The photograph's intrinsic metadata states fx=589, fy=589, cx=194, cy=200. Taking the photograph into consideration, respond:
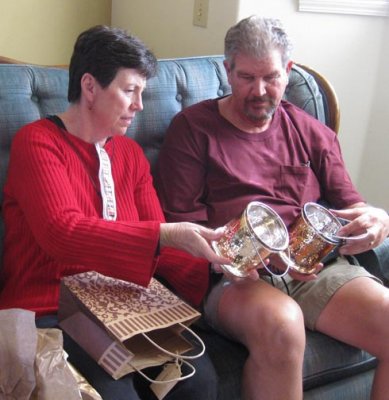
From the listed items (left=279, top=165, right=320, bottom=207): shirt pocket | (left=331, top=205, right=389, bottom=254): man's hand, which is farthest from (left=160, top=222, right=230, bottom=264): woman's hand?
(left=279, top=165, right=320, bottom=207): shirt pocket

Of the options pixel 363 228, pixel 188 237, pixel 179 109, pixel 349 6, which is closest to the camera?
pixel 188 237

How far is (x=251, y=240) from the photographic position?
114 cm

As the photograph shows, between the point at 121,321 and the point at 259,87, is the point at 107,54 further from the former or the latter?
the point at 121,321

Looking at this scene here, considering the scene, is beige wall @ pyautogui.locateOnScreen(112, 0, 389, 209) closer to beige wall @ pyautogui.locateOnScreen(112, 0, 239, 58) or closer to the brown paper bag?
beige wall @ pyautogui.locateOnScreen(112, 0, 239, 58)

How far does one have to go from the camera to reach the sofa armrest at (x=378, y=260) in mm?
1631

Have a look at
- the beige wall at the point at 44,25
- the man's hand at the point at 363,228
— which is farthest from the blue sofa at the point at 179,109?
the beige wall at the point at 44,25

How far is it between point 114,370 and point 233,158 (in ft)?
2.31

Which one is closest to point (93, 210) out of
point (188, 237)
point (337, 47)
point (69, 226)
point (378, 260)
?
point (69, 226)

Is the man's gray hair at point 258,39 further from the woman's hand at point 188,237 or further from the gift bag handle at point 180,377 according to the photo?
the gift bag handle at point 180,377

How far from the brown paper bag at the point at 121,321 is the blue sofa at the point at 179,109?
0.72 feet

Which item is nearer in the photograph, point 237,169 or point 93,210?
point 93,210

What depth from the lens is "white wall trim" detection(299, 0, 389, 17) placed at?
2186 mm

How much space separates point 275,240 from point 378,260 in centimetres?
55

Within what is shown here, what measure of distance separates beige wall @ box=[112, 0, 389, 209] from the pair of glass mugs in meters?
1.02
